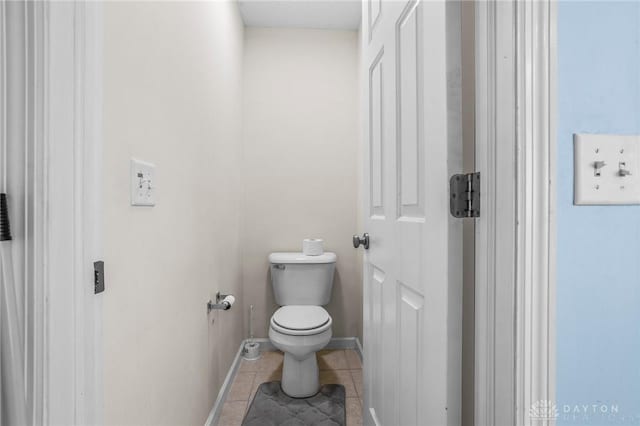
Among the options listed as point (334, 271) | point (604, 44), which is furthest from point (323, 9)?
point (604, 44)

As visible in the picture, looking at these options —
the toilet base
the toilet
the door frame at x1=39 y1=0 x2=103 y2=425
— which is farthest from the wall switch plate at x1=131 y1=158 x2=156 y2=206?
the toilet base

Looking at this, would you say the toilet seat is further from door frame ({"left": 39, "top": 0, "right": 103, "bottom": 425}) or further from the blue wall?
the blue wall

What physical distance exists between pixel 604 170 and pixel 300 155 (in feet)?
6.18

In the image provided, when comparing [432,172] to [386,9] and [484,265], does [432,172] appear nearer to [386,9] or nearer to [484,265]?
[484,265]

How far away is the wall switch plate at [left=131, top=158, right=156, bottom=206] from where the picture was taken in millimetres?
771

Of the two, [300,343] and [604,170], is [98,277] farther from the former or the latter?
[300,343]

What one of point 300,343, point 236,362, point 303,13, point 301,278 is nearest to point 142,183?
point 300,343

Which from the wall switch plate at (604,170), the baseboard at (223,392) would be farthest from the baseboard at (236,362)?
the wall switch plate at (604,170)

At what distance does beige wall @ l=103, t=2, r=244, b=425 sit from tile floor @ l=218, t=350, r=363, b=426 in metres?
0.17

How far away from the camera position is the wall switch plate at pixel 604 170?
50 centimetres

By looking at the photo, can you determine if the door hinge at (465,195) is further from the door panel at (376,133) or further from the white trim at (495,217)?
the door panel at (376,133)

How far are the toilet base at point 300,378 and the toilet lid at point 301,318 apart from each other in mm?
193

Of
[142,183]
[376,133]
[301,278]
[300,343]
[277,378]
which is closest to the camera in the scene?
[142,183]

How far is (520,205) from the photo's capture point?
19.4 inches
